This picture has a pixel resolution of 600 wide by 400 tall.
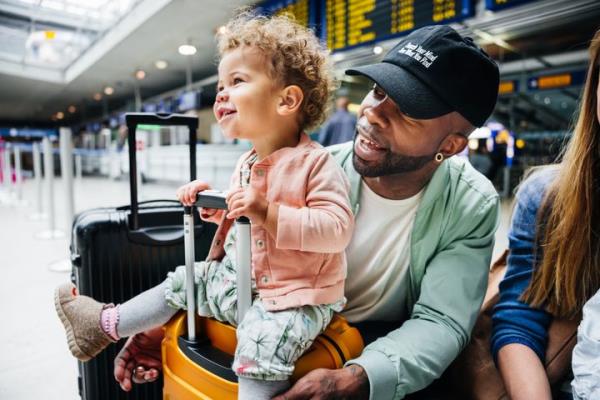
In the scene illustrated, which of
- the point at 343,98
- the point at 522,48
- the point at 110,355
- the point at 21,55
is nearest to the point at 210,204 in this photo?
the point at 110,355

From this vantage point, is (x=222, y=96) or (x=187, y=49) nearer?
(x=222, y=96)

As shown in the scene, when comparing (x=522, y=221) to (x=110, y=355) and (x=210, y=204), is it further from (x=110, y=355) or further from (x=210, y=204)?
(x=110, y=355)

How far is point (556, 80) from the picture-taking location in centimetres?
671

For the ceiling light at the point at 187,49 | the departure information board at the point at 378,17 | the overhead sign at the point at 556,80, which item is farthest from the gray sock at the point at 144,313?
the ceiling light at the point at 187,49

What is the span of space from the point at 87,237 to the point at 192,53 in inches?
311

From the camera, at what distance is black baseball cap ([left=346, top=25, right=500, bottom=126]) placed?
0.92 meters

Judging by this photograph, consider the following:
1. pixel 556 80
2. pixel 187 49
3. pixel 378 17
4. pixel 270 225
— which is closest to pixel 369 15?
pixel 378 17

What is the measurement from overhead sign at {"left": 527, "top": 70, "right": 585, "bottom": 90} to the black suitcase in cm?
697

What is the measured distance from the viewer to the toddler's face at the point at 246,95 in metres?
0.87

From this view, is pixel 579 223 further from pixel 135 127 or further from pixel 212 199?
pixel 135 127

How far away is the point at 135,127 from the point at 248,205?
574 millimetres

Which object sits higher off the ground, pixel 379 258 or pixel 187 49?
pixel 187 49

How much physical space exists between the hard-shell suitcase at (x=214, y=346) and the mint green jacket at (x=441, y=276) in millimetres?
63

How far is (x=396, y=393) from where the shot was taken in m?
0.80
